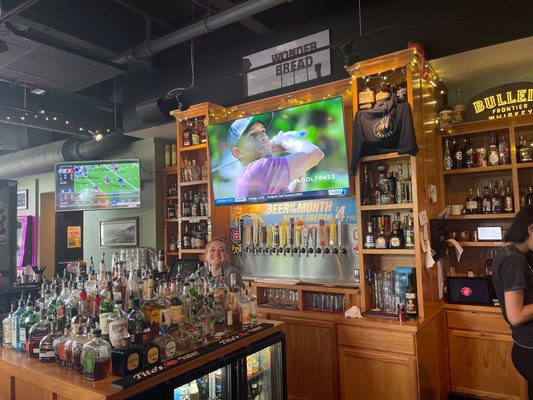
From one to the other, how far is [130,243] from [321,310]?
11.6 feet

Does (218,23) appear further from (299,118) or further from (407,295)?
(407,295)

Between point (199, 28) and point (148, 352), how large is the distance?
300 cm

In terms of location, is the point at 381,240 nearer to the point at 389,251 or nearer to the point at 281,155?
the point at 389,251

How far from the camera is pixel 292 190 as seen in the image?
389cm

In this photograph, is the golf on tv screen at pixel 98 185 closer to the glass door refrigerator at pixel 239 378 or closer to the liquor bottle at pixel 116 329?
the glass door refrigerator at pixel 239 378

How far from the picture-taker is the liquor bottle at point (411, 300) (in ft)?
10.6

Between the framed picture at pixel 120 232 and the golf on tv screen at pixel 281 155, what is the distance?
90.4 inches

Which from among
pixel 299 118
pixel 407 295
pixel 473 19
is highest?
pixel 473 19

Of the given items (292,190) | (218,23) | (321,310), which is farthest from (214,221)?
(218,23)

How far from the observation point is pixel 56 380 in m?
1.84

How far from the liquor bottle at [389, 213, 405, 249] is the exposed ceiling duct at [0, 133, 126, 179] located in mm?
4298

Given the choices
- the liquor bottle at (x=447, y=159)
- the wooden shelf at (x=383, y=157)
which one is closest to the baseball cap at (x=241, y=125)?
the wooden shelf at (x=383, y=157)

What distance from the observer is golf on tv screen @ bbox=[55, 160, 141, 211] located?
19.3 ft

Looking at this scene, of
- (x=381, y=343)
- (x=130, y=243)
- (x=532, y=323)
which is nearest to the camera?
(x=532, y=323)
